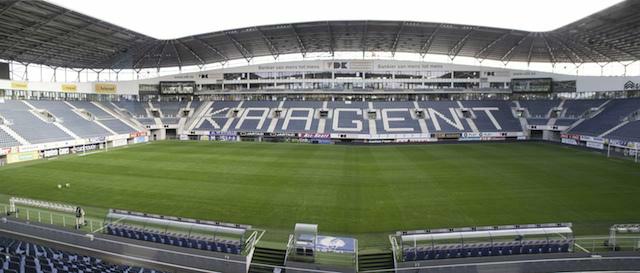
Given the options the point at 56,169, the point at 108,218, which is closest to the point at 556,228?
the point at 108,218

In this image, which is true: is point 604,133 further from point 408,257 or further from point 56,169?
point 56,169

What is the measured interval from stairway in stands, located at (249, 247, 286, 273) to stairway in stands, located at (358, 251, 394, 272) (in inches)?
117

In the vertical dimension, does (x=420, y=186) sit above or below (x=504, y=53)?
below

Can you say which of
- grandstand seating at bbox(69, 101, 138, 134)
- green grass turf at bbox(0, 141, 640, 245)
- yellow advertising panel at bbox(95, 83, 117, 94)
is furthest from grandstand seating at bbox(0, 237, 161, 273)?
yellow advertising panel at bbox(95, 83, 117, 94)

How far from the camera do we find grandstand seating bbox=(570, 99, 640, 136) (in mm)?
44431

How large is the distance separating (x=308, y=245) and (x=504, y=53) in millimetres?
55940

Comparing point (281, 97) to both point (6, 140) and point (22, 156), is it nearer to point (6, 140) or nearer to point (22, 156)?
point (22, 156)

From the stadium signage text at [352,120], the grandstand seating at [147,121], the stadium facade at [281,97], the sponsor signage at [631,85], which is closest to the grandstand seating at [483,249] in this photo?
the stadium facade at [281,97]

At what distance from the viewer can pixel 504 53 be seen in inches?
2217

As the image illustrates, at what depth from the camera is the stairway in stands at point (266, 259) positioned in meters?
13.0

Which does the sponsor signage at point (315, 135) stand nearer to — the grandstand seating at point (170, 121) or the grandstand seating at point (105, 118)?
the grandstand seating at point (170, 121)

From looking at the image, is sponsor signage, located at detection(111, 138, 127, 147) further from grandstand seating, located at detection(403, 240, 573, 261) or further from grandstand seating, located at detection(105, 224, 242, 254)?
grandstand seating, located at detection(403, 240, 573, 261)

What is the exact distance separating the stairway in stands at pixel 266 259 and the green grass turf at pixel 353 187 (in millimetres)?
1958

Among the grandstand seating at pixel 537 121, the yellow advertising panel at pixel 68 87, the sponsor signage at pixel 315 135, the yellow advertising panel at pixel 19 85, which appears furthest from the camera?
the grandstand seating at pixel 537 121
